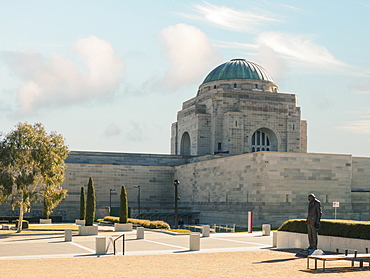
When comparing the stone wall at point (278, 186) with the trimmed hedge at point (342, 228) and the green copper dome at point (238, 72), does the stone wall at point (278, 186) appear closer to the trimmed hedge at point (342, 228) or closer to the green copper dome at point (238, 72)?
the green copper dome at point (238, 72)

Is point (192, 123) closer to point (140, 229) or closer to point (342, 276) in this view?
point (140, 229)

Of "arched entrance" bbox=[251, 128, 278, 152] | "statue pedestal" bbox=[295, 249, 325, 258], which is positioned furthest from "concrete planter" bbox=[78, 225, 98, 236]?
"arched entrance" bbox=[251, 128, 278, 152]

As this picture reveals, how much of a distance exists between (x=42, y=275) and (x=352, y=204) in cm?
5273

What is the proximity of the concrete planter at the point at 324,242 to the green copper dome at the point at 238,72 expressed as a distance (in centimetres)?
5874

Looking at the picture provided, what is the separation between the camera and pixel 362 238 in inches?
872

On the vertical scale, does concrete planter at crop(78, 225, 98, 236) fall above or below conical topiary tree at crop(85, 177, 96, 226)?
below

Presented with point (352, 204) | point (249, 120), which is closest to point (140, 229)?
point (352, 204)

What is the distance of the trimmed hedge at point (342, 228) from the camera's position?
2235 cm

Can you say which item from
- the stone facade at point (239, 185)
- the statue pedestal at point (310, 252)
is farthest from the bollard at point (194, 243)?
the stone facade at point (239, 185)

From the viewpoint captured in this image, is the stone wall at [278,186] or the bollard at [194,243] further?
the stone wall at [278,186]

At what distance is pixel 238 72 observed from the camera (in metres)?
83.7

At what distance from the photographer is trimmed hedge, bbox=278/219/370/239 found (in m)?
22.3

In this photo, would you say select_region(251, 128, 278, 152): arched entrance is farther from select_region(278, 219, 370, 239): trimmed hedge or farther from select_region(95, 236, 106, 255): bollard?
select_region(95, 236, 106, 255): bollard

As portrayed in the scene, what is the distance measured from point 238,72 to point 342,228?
62.2 metres
